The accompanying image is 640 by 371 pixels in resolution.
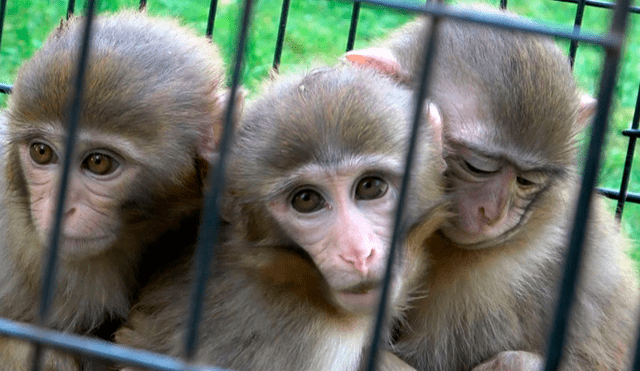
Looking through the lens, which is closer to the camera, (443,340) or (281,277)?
(281,277)

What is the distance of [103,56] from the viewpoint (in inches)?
126

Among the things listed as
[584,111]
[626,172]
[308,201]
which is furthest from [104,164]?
→ [626,172]

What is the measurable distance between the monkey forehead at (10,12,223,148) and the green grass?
256 centimetres

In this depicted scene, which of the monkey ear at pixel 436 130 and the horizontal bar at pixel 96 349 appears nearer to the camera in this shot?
the horizontal bar at pixel 96 349

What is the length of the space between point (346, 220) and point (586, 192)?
4.00ft

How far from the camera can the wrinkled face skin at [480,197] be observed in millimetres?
3119

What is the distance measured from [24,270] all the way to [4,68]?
306 centimetres

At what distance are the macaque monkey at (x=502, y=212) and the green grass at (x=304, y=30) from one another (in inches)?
91.4

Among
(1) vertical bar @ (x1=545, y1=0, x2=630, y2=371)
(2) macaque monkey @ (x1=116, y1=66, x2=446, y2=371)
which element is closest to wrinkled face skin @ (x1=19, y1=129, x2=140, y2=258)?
(2) macaque monkey @ (x1=116, y1=66, x2=446, y2=371)

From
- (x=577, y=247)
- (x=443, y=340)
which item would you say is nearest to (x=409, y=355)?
(x=443, y=340)

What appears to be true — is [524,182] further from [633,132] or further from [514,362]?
[633,132]

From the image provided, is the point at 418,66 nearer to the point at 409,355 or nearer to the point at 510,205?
the point at 510,205

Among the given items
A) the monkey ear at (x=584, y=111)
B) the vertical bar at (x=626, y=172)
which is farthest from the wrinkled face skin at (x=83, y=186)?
the vertical bar at (x=626, y=172)

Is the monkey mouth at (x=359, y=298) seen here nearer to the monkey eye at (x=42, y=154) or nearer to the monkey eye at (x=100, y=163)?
the monkey eye at (x=100, y=163)
